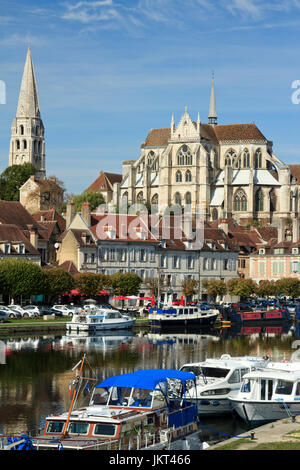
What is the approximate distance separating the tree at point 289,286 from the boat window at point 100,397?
78.0m

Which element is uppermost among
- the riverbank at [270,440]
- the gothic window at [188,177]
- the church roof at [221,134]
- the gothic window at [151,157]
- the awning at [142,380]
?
the church roof at [221,134]

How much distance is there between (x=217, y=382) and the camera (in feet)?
124

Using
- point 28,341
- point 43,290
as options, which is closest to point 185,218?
point 43,290

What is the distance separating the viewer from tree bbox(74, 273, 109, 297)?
287 feet

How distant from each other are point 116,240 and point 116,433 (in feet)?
231

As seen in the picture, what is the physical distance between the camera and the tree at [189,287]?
100312 mm

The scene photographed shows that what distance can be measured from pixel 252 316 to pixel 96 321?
74.3 feet

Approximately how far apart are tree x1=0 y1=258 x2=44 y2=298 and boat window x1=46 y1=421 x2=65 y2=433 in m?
53.3

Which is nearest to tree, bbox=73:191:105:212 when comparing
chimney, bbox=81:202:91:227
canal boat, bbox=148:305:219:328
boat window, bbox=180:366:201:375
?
chimney, bbox=81:202:91:227

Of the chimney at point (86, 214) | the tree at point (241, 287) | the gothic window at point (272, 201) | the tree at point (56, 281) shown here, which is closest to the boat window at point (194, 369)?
the tree at point (56, 281)

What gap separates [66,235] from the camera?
9569cm

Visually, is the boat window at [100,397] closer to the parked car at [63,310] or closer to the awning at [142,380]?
the awning at [142,380]

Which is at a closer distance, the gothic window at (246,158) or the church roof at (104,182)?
the gothic window at (246,158)

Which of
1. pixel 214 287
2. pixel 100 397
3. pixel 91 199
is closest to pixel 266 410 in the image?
pixel 100 397
